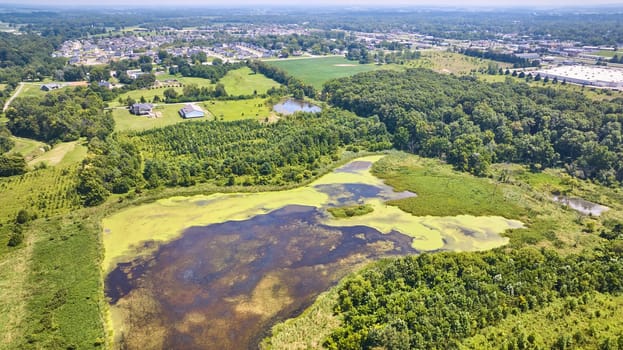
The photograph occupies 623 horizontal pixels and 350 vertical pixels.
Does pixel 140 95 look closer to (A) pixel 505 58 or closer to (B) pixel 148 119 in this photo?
(B) pixel 148 119

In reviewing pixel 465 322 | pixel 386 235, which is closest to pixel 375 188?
pixel 386 235

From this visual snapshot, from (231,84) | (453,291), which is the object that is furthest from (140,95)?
(453,291)

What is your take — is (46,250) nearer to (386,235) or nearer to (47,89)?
(386,235)

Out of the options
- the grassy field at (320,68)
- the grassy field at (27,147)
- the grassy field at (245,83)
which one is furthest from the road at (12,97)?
the grassy field at (320,68)

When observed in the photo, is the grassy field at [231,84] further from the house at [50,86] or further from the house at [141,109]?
the house at [50,86]

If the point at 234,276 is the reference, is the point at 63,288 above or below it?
above

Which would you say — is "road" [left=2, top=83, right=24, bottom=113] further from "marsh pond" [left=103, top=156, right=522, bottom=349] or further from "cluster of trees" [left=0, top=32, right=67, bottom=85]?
"marsh pond" [left=103, top=156, right=522, bottom=349]
